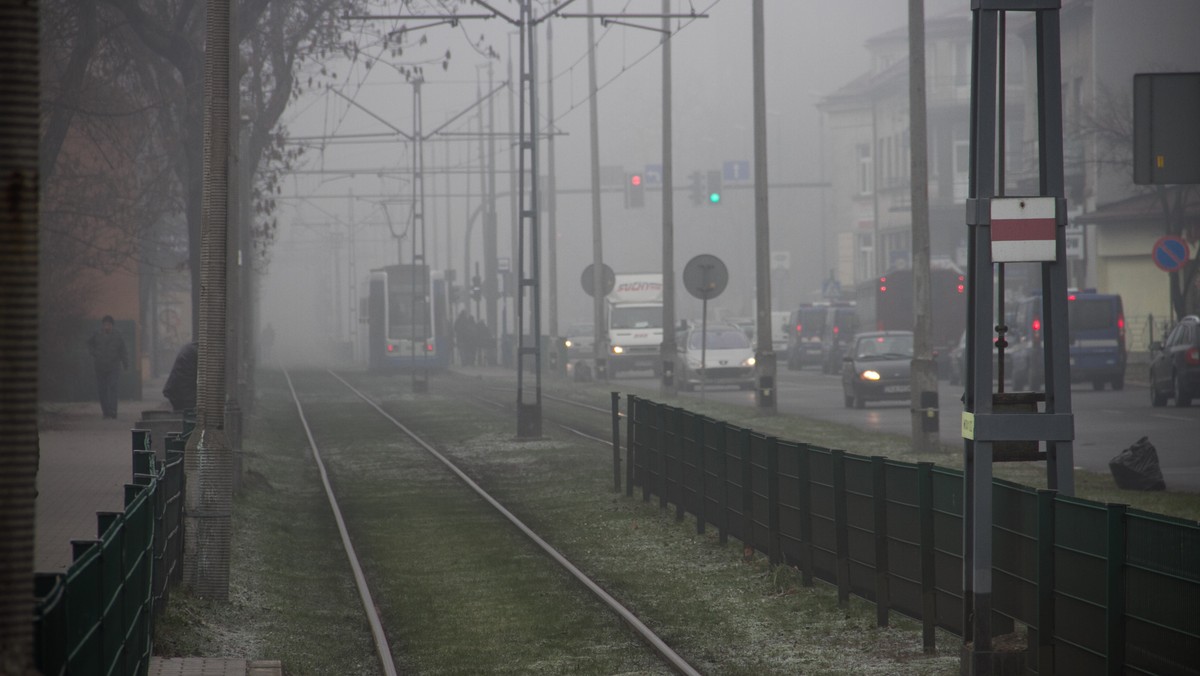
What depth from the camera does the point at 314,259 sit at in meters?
153

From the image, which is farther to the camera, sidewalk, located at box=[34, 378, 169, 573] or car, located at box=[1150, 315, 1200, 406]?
car, located at box=[1150, 315, 1200, 406]

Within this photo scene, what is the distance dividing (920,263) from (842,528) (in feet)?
39.1

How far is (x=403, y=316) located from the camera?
178 ft

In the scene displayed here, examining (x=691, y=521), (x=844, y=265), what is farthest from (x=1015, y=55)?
(x=691, y=521)

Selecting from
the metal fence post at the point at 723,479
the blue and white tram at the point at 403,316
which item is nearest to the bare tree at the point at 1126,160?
the blue and white tram at the point at 403,316

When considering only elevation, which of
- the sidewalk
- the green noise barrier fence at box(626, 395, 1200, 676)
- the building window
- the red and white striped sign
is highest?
the building window

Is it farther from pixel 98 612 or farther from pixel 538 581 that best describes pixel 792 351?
pixel 98 612

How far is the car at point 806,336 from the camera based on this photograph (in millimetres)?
58719

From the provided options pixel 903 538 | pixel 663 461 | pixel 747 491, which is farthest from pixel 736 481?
pixel 903 538

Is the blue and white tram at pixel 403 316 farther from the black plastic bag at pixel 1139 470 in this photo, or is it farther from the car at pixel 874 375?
the black plastic bag at pixel 1139 470

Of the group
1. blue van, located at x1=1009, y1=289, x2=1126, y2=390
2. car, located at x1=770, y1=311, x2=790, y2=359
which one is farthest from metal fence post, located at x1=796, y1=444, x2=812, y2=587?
car, located at x1=770, y1=311, x2=790, y2=359

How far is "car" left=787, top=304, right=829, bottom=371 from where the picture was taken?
5872cm

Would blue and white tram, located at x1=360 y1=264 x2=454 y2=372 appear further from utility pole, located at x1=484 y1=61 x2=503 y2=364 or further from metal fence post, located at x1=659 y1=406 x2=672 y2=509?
metal fence post, located at x1=659 y1=406 x2=672 y2=509

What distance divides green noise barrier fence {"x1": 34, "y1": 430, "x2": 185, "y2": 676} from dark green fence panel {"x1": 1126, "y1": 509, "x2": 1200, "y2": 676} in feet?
13.3
